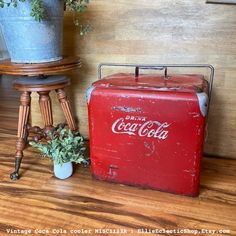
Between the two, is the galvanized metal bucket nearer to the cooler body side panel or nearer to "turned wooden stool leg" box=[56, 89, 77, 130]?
"turned wooden stool leg" box=[56, 89, 77, 130]

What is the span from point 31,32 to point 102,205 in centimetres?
76

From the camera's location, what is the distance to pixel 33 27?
110 cm

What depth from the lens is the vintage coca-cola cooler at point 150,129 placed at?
1023mm

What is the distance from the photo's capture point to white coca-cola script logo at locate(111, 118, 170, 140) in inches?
42.0

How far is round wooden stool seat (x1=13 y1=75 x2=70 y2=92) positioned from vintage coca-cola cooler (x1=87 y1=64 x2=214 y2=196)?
23cm

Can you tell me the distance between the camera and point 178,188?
113 cm

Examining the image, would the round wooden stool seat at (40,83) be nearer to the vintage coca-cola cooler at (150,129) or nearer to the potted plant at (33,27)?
the potted plant at (33,27)

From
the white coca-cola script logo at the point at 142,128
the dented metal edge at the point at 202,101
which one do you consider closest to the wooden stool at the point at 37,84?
the white coca-cola script logo at the point at 142,128

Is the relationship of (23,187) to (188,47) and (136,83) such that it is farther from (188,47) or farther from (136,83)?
(188,47)

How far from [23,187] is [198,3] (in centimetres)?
120

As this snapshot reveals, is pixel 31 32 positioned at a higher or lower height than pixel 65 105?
higher

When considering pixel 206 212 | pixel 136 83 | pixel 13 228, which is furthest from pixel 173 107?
pixel 13 228

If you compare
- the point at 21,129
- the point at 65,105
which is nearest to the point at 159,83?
the point at 65,105

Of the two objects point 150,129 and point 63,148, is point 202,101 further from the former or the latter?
point 63,148
